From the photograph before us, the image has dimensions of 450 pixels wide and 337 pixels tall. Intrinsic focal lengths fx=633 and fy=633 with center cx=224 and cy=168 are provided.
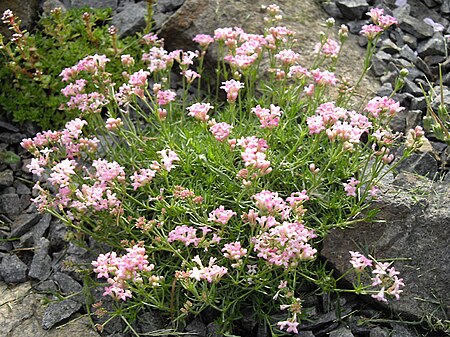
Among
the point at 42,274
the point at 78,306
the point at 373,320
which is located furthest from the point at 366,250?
the point at 42,274

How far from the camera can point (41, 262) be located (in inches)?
147

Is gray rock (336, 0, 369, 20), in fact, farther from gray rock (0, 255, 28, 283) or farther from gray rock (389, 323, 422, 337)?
gray rock (0, 255, 28, 283)

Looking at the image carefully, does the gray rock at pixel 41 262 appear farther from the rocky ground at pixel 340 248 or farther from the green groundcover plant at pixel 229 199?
the green groundcover plant at pixel 229 199

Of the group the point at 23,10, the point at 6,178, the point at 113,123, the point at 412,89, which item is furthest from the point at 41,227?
the point at 412,89

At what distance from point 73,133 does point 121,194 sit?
43cm

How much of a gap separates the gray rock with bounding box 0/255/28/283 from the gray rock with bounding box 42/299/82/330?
330 mm

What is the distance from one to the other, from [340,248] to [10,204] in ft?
7.03

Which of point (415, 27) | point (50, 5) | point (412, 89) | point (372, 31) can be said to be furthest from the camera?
point (50, 5)

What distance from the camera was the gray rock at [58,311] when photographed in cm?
343

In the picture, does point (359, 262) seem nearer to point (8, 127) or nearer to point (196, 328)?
point (196, 328)

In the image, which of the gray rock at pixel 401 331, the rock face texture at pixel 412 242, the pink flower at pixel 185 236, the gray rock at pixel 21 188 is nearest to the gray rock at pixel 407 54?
the rock face texture at pixel 412 242

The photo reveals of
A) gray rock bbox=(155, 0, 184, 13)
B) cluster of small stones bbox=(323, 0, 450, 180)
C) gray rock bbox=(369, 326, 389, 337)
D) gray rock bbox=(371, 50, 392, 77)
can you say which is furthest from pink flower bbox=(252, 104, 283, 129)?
gray rock bbox=(155, 0, 184, 13)

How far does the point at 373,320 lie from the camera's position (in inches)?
127

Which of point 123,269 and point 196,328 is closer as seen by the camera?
point 123,269
